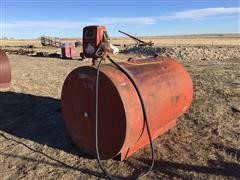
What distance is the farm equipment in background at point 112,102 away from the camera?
201 inches

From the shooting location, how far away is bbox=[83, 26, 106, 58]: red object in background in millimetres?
5227

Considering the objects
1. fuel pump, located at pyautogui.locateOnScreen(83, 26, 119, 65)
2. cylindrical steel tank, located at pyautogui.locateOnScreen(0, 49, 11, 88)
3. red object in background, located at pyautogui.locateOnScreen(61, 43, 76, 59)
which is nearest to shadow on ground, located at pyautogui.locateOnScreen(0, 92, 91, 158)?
cylindrical steel tank, located at pyautogui.locateOnScreen(0, 49, 11, 88)

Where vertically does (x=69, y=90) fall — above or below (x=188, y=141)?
above

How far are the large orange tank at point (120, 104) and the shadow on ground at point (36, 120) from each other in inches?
22.3

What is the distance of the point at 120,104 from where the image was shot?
5.01m

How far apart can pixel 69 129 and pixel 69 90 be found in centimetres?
70

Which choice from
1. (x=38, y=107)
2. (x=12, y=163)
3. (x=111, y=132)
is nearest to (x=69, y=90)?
(x=111, y=132)

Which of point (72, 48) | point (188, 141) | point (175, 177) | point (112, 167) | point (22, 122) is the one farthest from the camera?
point (72, 48)

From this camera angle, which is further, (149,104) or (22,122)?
(22,122)

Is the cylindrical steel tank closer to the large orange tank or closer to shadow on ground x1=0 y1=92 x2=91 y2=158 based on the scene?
shadow on ground x1=0 y1=92 x2=91 y2=158

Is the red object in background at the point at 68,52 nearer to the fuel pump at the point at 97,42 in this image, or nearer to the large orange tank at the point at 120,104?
the large orange tank at the point at 120,104

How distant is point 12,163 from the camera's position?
5641mm

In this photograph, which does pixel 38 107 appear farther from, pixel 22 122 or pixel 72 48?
pixel 72 48

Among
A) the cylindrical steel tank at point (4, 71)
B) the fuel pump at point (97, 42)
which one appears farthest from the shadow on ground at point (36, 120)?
the fuel pump at point (97, 42)
